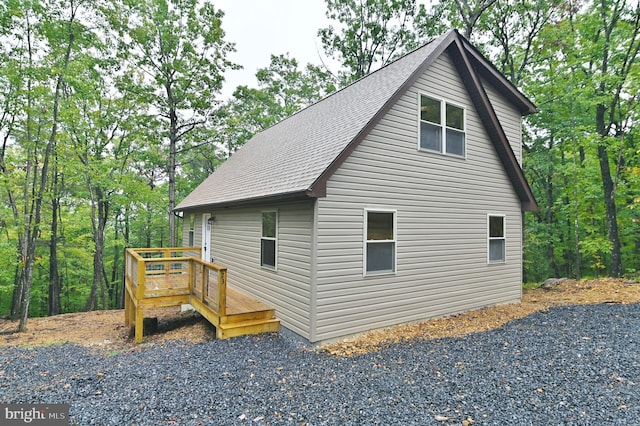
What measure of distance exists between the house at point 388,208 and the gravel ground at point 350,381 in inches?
44.7

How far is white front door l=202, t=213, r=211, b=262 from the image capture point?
33.1 ft

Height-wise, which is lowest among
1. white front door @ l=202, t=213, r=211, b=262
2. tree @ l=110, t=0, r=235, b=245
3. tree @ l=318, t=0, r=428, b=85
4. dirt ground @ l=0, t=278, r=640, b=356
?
dirt ground @ l=0, t=278, r=640, b=356

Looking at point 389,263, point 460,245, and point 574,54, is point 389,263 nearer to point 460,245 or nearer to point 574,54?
point 460,245

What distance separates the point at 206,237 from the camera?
33.9ft

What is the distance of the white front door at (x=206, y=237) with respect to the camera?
398 inches

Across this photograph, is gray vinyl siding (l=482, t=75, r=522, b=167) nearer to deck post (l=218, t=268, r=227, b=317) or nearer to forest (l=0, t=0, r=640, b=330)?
forest (l=0, t=0, r=640, b=330)

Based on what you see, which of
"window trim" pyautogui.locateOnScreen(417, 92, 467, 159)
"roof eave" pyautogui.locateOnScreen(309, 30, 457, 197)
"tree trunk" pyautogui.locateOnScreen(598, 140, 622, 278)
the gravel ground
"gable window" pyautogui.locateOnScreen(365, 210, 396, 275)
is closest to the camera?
the gravel ground

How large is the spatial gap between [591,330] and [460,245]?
2758mm

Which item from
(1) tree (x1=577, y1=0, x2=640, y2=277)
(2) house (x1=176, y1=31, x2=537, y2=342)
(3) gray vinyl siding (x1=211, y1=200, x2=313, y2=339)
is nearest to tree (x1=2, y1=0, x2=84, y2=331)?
(2) house (x1=176, y1=31, x2=537, y2=342)

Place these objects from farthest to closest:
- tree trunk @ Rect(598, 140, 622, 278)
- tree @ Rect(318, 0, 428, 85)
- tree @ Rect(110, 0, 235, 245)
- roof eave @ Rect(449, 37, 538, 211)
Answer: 1. tree @ Rect(318, 0, 428, 85)
2. tree @ Rect(110, 0, 235, 245)
3. tree trunk @ Rect(598, 140, 622, 278)
4. roof eave @ Rect(449, 37, 538, 211)

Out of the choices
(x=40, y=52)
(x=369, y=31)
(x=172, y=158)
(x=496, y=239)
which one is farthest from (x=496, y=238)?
(x=369, y=31)

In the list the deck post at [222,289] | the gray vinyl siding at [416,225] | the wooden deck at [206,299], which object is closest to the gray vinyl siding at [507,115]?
the gray vinyl siding at [416,225]

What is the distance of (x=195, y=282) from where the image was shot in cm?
676

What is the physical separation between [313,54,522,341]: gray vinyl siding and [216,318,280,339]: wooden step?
1172 millimetres
